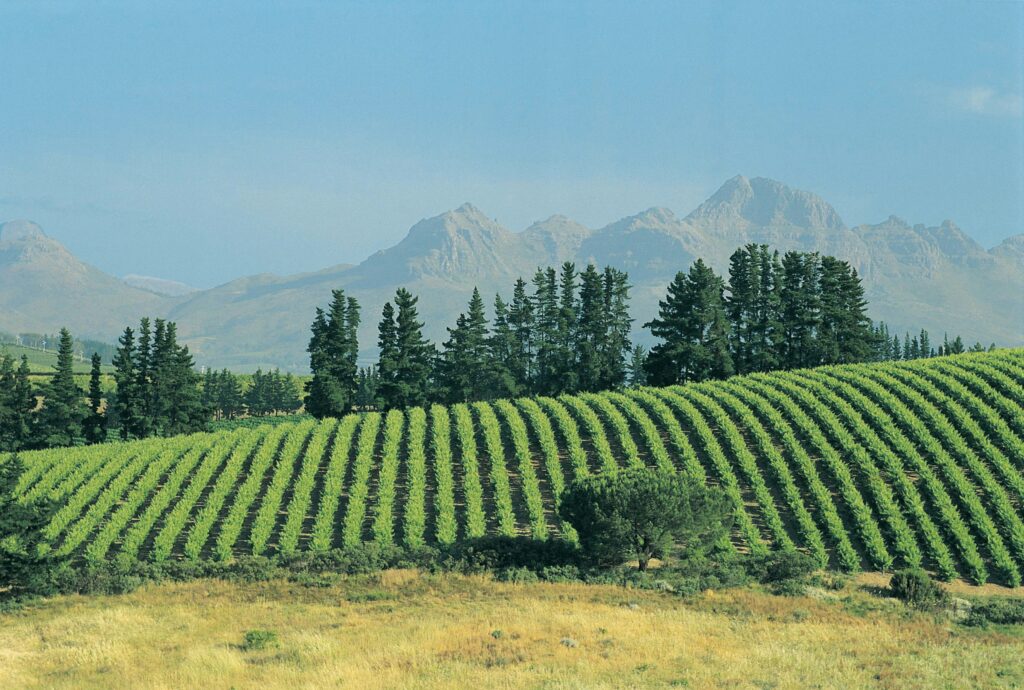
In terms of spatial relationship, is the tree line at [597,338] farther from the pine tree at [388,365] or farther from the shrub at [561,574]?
the shrub at [561,574]

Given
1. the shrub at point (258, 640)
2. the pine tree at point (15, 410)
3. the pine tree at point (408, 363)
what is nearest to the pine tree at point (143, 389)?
the pine tree at point (15, 410)

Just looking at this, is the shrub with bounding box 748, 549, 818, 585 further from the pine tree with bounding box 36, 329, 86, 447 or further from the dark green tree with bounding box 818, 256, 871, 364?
the pine tree with bounding box 36, 329, 86, 447

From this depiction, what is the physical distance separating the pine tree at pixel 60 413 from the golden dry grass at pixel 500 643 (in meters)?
62.1

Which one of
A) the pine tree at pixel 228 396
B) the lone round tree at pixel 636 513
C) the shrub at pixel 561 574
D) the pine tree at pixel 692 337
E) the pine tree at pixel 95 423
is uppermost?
the pine tree at pixel 692 337

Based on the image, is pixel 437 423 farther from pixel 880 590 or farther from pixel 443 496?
pixel 880 590

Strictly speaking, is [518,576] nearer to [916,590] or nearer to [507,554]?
[507,554]

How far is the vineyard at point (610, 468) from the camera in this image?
4378cm

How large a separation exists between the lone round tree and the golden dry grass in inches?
115

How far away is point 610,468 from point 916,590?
20.9 metres

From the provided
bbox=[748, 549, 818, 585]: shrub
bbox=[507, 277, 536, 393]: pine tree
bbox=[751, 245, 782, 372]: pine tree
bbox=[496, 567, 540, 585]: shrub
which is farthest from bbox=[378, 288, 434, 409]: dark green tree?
bbox=[748, 549, 818, 585]: shrub

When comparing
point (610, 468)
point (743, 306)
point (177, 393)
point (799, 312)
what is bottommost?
point (610, 468)

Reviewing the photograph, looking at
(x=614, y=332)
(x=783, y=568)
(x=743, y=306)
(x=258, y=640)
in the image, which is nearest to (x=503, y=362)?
(x=614, y=332)

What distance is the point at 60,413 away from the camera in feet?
293

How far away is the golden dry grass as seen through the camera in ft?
74.4
